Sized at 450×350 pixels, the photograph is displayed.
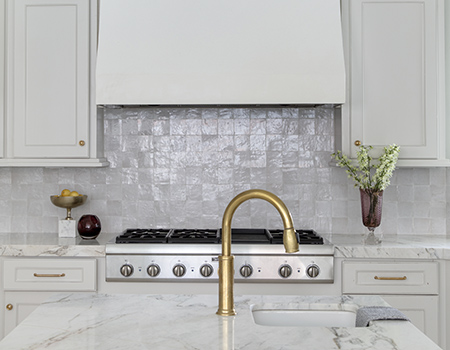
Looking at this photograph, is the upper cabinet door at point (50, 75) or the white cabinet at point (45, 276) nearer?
the white cabinet at point (45, 276)

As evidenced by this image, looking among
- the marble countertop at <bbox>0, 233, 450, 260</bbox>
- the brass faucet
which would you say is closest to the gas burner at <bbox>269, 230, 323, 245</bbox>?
the marble countertop at <bbox>0, 233, 450, 260</bbox>

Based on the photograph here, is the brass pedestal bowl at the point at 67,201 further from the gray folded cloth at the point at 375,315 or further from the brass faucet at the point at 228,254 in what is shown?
the gray folded cloth at the point at 375,315

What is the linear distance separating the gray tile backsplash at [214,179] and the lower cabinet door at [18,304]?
2.31 feet

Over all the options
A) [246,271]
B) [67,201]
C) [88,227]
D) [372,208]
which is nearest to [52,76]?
[67,201]

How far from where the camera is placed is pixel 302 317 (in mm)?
1727

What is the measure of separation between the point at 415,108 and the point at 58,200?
7.29 feet

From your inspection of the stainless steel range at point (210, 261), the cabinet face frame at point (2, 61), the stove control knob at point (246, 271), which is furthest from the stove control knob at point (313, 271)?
the cabinet face frame at point (2, 61)

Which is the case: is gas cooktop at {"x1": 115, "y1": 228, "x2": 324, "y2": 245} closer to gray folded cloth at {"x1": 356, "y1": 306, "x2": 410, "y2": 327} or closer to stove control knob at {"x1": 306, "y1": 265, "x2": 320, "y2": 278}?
stove control knob at {"x1": 306, "y1": 265, "x2": 320, "y2": 278}

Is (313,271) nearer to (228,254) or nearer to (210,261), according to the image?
(210,261)

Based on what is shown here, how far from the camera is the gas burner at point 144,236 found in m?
3.15

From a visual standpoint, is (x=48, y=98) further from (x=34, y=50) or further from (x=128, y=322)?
(x=128, y=322)

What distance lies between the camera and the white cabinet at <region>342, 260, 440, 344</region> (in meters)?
3.05

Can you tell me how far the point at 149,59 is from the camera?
3139mm

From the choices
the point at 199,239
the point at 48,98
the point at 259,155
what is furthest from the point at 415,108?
the point at 48,98
